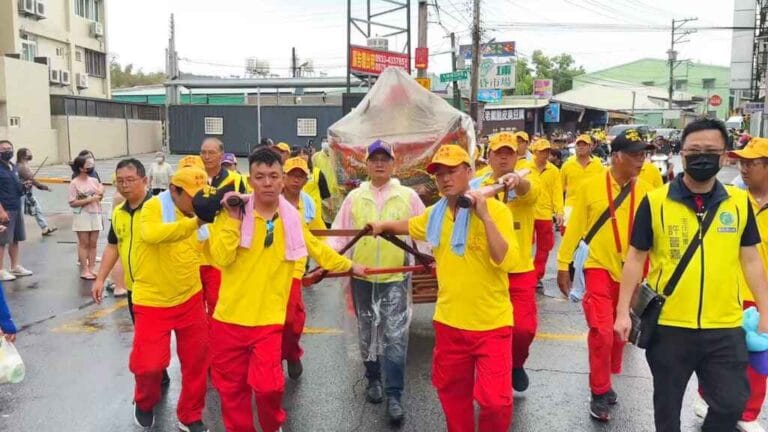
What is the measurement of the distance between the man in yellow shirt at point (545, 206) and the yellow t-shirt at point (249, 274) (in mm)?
4379

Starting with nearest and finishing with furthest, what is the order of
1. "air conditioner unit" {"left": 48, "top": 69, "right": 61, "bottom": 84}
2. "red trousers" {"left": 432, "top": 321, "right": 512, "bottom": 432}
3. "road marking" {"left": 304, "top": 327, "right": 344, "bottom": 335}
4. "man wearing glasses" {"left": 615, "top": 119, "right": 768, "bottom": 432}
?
"man wearing glasses" {"left": 615, "top": 119, "right": 768, "bottom": 432}, "red trousers" {"left": 432, "top": 321, "right": 512, "bottom": 432}, "road marking" {"left": 304, "top": 327, "right": 344, "bottom": 335}, "air conditioner unit" {"left": 48, "top": 69, "right": 61, "bottom": 84}

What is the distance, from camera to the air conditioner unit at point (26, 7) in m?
28.4

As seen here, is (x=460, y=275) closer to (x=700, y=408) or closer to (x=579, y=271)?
(x=579, y=271)

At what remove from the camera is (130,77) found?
7419cm

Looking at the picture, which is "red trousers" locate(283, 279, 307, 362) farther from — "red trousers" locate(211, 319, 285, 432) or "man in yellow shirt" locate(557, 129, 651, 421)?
"man in yellow shirt" locate(557, 129, 651, 421)

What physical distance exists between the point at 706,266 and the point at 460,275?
119cm

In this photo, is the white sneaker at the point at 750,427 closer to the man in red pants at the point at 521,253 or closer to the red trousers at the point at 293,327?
the man in red pants at the point at 521,253

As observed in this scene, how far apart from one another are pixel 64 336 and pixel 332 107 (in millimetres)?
29344

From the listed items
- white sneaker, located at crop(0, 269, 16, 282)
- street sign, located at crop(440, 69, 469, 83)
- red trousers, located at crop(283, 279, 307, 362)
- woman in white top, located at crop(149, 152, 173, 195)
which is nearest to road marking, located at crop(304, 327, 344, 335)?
red trousers, located at crop(283, 279, 307, 362)

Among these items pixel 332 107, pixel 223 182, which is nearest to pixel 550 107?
pixel 332 107

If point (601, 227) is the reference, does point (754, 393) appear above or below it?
below

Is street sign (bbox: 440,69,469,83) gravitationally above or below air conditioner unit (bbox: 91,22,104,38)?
below

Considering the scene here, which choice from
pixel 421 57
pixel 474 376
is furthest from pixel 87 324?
pixel 421 57

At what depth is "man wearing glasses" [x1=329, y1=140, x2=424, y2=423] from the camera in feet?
15.1
